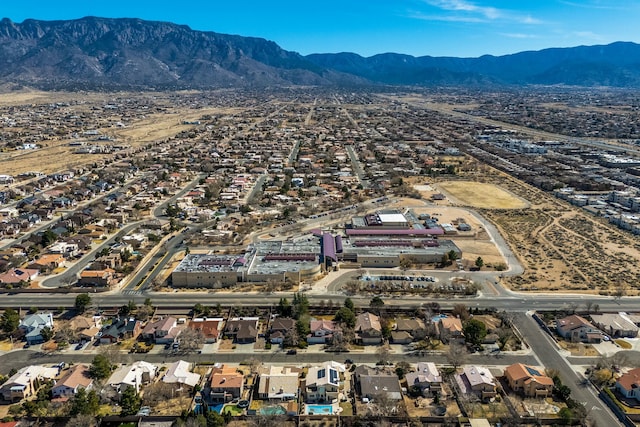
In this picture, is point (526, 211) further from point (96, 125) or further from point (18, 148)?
point (96, 125)

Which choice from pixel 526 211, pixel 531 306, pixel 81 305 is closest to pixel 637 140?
pixel 526 211

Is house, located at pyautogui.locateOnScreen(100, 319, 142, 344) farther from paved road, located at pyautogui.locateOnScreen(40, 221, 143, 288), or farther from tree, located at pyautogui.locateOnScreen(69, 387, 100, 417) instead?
paved road, located at pyautogui.locateOnScreen(40, 221, 143, 288)

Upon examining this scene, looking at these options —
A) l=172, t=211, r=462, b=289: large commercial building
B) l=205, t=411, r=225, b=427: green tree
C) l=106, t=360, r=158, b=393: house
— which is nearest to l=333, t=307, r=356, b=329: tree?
l=172, t=211, r=462, b=289: large commercial building

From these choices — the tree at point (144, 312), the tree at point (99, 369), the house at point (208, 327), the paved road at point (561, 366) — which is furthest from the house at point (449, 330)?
the tree at point (99, 369)

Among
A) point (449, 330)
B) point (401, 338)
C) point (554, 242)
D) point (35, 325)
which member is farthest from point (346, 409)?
point (554, 242)

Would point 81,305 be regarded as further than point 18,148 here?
No

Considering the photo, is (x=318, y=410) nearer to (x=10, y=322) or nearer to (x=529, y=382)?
(x=529, y=382)
